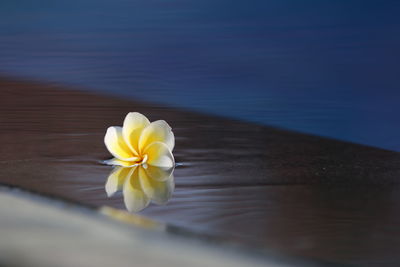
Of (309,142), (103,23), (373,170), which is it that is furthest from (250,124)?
(103,23)

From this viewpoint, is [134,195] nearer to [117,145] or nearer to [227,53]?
[117,145]

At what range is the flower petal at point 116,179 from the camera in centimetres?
97

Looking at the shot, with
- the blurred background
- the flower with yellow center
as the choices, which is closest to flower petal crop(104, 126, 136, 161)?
the flower with yellow center

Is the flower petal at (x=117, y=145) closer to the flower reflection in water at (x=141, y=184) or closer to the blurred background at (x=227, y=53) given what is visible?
the flower reflection in water at (x=141, y=184)

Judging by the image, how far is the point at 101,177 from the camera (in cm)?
106

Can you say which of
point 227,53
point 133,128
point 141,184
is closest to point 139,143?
point 133,128

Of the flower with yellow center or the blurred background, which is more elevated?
the blurred background

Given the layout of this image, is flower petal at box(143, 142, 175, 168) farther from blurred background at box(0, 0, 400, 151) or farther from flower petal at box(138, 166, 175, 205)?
blurred background at box(0, 0, 400, 151)

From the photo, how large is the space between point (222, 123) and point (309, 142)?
11.5 inches

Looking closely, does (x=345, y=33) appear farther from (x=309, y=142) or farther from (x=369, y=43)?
(x=309, y=142)

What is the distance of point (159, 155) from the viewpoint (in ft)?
3.76

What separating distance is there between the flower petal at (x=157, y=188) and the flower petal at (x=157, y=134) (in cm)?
6

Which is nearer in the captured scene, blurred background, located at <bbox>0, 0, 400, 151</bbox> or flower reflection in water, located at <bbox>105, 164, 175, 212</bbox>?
flower reflection in water, located at <bbox>105, 164, 175, 212</bbox>

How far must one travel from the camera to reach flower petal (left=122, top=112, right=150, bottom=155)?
3.78 ft
